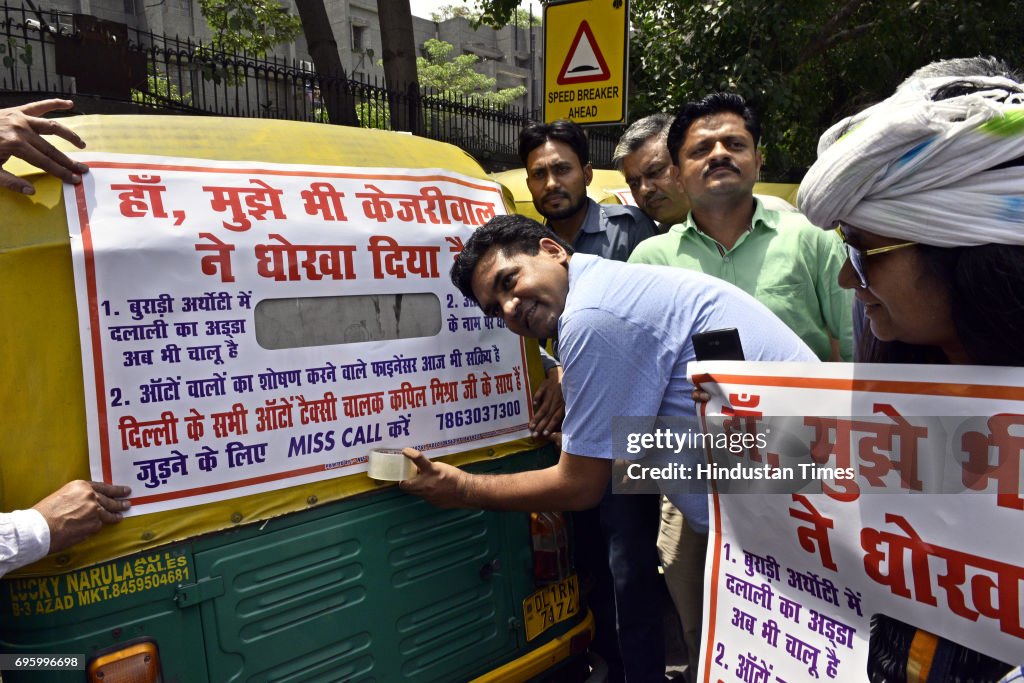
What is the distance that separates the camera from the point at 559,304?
7.80 feet

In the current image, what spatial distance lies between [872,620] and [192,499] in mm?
1568

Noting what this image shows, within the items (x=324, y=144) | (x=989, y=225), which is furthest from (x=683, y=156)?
(x=989, y=225)

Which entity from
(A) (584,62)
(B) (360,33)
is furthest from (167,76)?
(B) (360,33)

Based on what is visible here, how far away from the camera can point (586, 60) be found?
4.72m

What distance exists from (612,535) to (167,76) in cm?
850

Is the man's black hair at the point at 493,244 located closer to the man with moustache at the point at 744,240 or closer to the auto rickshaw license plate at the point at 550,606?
the man with moustache at the point at 744,240

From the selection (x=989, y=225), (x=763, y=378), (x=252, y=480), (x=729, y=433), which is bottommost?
(x=252, y=480)

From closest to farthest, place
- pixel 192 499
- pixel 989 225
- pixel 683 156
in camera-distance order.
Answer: pixel 989 225 → pixel 192 499 → pixel 683 156

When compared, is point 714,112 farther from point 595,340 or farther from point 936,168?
point 936,168

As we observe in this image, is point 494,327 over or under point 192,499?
over

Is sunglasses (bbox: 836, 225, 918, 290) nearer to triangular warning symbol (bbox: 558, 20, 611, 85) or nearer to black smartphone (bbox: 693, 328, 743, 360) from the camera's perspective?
black smartphone (bbox: 693, 328, 743, 360)

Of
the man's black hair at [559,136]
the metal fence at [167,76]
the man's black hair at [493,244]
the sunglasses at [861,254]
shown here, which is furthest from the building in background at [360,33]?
the sunglasses at [861,254]

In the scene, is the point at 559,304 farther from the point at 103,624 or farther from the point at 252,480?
the point at 103,624

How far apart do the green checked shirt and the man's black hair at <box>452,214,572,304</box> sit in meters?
0.92
